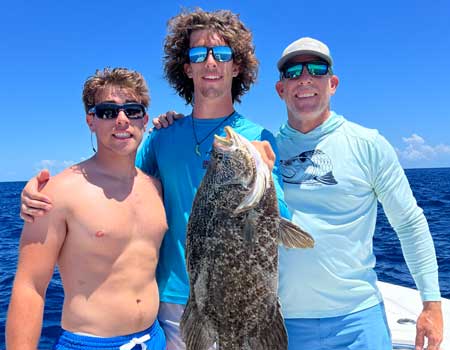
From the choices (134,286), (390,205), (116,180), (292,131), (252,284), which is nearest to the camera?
(252,284)

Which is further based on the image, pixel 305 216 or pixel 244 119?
pixel 244 119

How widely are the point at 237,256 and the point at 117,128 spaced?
1445 mm

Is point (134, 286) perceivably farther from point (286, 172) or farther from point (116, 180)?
point (286, 172)

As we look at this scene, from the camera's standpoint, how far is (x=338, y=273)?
3.70m

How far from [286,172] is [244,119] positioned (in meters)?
0.64

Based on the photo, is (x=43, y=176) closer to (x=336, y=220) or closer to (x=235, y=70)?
(x=235, y=70)

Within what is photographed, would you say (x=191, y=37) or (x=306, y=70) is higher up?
(x=191, y=37)

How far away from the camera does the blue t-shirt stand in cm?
360

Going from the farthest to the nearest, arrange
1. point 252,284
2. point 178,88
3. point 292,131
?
1. point 178,88
2. point 292,131
3. point 252,284

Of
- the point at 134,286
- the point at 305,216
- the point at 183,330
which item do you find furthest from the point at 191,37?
the point at 183,330

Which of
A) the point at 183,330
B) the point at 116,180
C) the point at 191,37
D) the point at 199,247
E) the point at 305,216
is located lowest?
the point at 183,330

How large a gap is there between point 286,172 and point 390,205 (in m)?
0.99

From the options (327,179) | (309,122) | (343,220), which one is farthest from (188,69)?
(343,220)

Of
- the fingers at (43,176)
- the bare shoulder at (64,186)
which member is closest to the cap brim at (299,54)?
the bare shoulder at (64,186)
